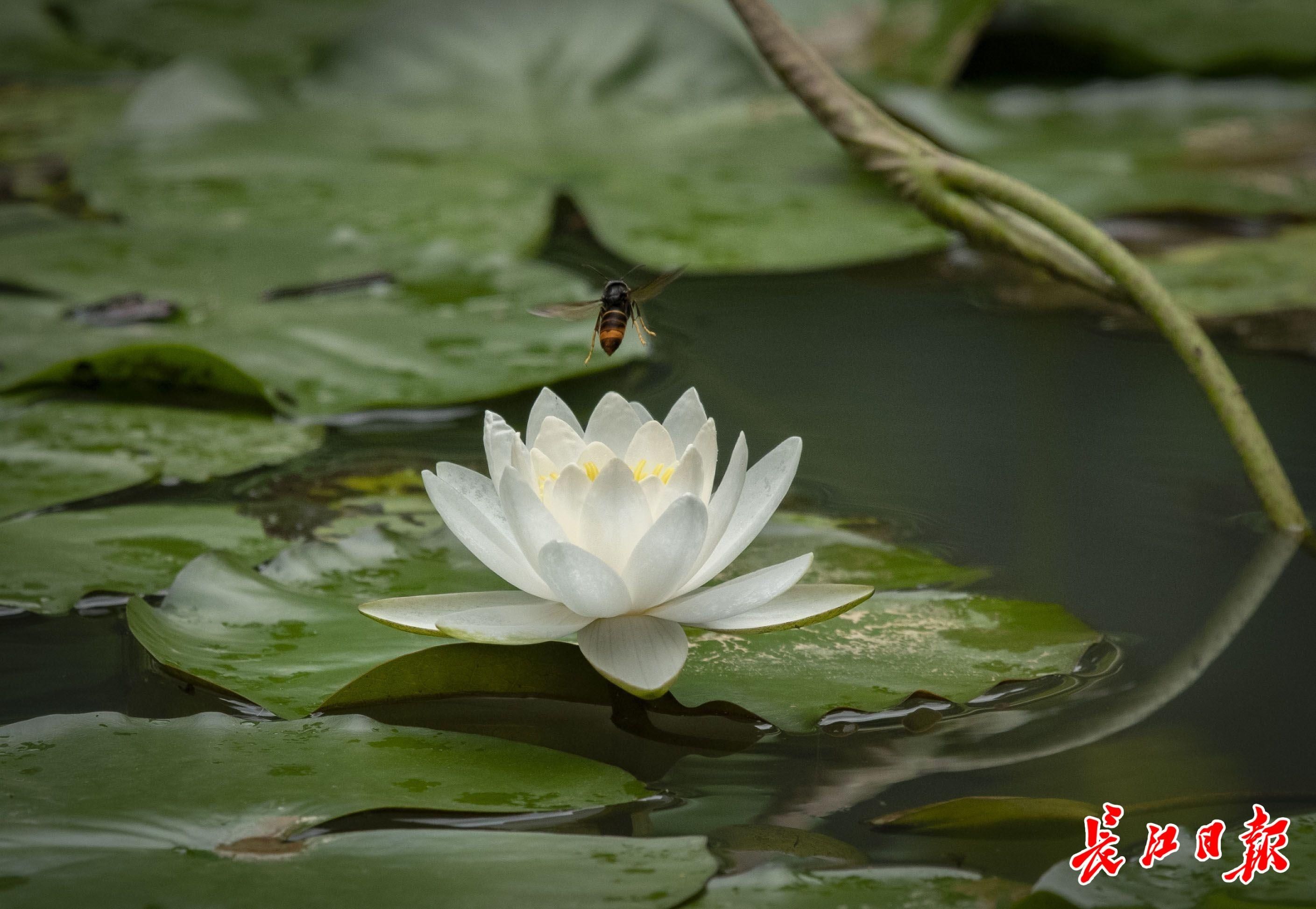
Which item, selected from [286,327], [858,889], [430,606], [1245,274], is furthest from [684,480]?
[1245,274]

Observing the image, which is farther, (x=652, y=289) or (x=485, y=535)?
(x=652, y=289)

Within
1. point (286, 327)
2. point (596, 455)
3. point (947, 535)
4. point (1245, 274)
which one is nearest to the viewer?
point (596, 455)

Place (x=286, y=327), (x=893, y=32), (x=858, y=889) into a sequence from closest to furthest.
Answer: (x=858, y=889), (x=286, y=327), (x=893, y=32)

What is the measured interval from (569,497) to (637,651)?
14 centimetres

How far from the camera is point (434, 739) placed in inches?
34.7

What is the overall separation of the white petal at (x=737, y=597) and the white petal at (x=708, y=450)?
90 millimetres

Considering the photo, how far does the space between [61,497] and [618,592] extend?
840mm

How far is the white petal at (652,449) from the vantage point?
985 millimetres

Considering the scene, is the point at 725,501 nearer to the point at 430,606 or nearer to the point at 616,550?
the point at 616,550

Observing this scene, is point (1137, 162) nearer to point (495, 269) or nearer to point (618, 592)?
point (495, 269)

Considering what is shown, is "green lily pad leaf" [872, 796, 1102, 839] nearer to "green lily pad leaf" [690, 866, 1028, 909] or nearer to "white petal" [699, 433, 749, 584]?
"green lily pad leaf" [690, 866, 1028, 909]

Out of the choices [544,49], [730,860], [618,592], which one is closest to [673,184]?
[544,49]

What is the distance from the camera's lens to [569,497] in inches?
35.7

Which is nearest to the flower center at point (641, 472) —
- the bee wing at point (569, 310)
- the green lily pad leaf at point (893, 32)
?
the bee wing at point (569, 310)
